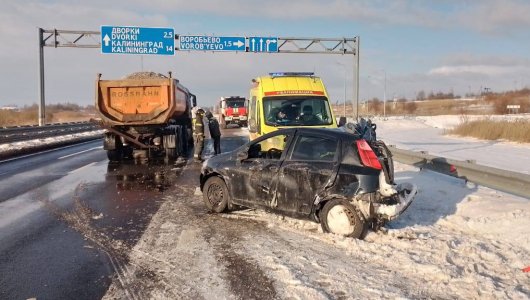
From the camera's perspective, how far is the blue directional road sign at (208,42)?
31.0m

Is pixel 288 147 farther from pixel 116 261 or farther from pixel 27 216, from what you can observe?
pixel 27 216

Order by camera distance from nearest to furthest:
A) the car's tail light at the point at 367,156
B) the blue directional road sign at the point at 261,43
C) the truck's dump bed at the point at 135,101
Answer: the car's tail light at the point at 367,156 → the truck's dump bed at the point at 135,101 → the blue directional road sign at the point at 261,43

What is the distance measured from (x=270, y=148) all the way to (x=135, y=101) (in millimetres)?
9710

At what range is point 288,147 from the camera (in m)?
7.41

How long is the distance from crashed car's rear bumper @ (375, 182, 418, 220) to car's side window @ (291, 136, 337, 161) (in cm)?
98

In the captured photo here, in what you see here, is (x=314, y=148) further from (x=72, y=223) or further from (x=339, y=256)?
(x=72, y=223)

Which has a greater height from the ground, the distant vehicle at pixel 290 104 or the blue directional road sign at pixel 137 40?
the blue directional road sign at pixel 137 40

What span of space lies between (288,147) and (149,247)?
252 cm

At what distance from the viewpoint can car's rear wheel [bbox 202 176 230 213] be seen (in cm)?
817

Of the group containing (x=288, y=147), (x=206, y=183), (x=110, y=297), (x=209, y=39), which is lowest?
(x=110, y=297)

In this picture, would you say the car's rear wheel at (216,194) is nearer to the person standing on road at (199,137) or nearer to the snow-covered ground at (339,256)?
the snow-covered ground at (339,256)

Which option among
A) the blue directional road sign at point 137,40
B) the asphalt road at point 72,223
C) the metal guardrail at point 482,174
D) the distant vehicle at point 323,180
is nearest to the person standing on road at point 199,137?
the asphalt road at point 72,223

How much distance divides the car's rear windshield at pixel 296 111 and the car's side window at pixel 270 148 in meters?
3.38

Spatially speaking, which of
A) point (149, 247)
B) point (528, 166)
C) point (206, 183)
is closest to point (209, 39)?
point (528, 166)
